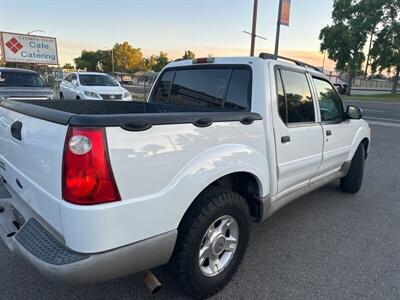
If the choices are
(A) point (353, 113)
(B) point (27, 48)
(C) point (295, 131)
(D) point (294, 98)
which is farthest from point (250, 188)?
(B) point (27, 48)

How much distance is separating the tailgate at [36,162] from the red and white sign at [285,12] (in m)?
14.3

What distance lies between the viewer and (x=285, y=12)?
14.6 metres

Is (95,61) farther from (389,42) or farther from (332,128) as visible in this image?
(332,128)

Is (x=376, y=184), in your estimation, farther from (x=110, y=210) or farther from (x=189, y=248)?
(x=110, y=210)

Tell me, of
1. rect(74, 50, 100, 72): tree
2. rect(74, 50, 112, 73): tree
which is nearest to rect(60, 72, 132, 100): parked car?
rect(74, 50, 112, 73): tree

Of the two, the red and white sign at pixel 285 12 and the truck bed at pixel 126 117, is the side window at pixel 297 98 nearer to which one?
the truck bed at pixel 126 117

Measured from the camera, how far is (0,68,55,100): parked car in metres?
8.47

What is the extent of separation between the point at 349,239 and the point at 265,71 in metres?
2.05

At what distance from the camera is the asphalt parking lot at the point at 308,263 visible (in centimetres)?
245

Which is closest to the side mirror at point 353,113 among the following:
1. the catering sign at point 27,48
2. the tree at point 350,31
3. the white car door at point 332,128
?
the white car door at point 332,128

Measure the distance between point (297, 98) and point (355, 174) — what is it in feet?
7.13

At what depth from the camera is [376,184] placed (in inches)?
207

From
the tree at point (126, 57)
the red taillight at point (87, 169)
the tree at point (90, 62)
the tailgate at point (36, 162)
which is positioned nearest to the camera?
the red taillight at point (87, 169)

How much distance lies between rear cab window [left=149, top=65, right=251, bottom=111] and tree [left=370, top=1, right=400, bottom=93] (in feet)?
118
